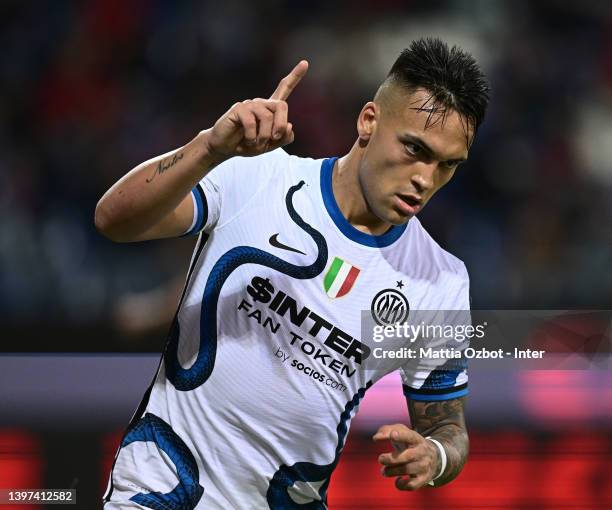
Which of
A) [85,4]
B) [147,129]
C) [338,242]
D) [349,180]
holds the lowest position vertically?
[338,242]

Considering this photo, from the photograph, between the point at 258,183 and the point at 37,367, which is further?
the point at 37,367

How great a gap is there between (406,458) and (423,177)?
2.06 feet

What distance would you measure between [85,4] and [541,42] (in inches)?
94.8

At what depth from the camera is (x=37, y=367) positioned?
3844 mm

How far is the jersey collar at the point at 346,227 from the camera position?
215 centimetres

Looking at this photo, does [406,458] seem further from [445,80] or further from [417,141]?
[445,80]

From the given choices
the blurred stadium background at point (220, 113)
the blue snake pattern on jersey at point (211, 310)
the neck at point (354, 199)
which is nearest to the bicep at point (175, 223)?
the blue snake pattern on jersey at point (211, 310)

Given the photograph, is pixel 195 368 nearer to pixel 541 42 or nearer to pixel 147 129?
pixel 147 129

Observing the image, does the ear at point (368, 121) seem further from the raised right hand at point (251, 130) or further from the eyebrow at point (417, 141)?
the raised right hand at point (251, 130)

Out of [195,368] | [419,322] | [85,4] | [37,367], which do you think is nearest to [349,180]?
[419,322]

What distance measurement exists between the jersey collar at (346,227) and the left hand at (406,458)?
0.50 metres

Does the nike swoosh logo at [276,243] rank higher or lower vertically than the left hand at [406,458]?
higher

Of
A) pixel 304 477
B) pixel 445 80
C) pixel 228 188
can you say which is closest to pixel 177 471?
pixel 304 477

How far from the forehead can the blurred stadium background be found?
1733 millimetres
